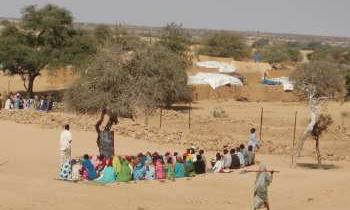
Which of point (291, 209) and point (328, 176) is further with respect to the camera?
point (328, 176)

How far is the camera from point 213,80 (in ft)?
188

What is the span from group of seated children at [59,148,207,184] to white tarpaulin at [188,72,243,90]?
3404 cm

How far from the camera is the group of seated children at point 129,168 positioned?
68.9 feet

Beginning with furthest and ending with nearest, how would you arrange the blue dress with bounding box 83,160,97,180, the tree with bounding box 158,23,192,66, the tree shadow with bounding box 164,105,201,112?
1. the tree with bounding box 158,23,192,66
2. the tree shadow with bounding box 164,105,201,112
3. the blue dress with bounding box 83,160,97,180

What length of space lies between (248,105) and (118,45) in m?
31.0

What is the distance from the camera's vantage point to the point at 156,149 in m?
30.6

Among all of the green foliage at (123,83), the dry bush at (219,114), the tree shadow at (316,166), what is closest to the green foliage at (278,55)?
the dry bush at (219,114)

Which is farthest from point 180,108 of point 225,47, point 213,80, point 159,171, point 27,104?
point 225,47

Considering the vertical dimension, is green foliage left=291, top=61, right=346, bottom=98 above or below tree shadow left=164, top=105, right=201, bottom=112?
above

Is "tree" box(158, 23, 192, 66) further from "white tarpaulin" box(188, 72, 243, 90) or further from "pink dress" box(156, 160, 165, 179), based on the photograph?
"pink dress" box(156, 160, 165, 179)

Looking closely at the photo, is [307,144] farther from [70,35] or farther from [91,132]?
[70,35]

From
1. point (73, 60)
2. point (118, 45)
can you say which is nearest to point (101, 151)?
point (118, 45)

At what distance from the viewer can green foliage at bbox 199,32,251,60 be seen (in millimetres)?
96750

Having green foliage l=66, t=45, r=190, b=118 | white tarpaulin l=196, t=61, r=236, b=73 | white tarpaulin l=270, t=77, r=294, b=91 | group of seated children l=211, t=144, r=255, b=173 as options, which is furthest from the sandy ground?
white tarpaulin l=196, t=61, r=236, b=73
